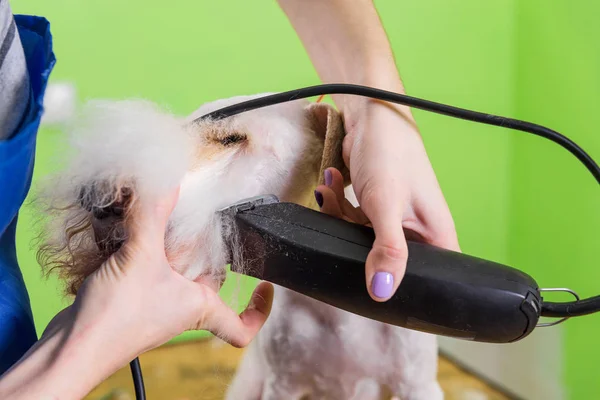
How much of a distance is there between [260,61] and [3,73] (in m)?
0.79

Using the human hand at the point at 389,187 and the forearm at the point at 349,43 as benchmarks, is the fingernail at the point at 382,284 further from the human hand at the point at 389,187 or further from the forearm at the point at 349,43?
the forearm at the point at 349,43

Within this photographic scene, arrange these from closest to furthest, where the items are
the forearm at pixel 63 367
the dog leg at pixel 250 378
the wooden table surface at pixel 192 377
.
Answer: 1. the forearm at pixel 63 367
2. the dog leg at pixel 250 378
3. the wooden table surface at pixel 192 377

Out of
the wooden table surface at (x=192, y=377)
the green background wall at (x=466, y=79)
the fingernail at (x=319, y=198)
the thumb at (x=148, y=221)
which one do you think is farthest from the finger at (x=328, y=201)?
the green background wall at (x=466, y=79)

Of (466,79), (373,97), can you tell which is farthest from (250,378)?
(466,79)

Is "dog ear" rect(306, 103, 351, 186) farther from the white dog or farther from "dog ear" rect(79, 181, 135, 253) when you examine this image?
"dog ear" rect(79, 181, 135, 253)

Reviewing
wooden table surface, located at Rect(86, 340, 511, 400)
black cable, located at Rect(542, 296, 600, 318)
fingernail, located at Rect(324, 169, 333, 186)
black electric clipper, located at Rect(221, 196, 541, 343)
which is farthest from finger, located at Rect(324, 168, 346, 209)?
wooden table surface, located at Rect(86, 340, 511, 400)

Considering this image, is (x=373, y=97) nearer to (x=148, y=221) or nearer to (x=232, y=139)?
(x=232, y=139)

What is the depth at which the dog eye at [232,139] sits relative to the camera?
0.56 metres

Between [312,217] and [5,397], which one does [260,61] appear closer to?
[312,217]

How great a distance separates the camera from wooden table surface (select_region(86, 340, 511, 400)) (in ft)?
A: 3.14

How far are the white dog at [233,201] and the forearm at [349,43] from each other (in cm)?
5

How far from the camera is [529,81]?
129 centimetres

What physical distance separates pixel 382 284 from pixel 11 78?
1.01 feet

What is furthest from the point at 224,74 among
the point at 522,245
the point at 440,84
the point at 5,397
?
the point at 5,397
